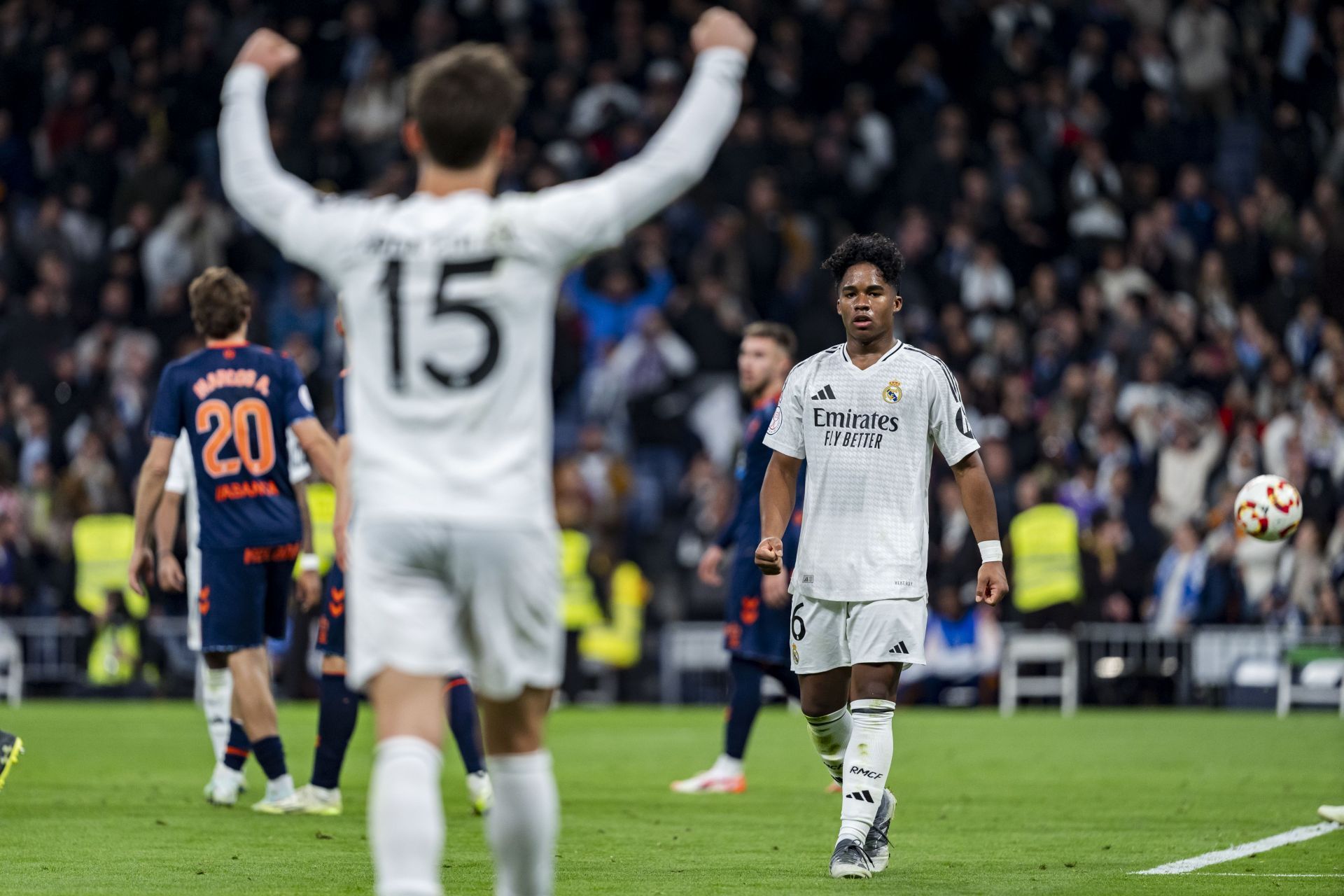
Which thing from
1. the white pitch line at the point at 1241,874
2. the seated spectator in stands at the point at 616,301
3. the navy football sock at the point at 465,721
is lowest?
the white pitch line at the point at 1241,874

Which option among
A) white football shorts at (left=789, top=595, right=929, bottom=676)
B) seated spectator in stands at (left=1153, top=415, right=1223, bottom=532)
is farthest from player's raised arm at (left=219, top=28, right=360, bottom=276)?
seated spectator in stands at (left=1153, top=415, right=1223, bottom=532)

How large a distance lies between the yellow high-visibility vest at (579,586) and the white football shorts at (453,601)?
16.3 metres

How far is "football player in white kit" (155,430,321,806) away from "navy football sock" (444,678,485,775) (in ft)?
3.06

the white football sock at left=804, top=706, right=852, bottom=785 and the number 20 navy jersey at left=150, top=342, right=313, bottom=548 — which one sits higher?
the number 20 navy jersey at left=150, top=342, right=313, bottom=548

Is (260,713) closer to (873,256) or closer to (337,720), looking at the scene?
(337,720)

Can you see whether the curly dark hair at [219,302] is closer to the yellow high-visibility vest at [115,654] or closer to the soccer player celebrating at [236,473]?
the soccer player celebrating at [236,473]

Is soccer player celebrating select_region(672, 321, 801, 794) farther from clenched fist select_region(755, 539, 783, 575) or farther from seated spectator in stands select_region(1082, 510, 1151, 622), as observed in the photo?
seated spectator in stands select_region(1082, 510, 1151, 622)

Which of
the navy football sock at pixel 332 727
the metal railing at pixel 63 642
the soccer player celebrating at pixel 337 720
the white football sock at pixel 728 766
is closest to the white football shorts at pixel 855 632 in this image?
the soccer player celebrating at pixel 337 720

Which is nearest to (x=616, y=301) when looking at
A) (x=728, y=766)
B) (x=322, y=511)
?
(x=322, y=511)

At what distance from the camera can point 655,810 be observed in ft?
35.0

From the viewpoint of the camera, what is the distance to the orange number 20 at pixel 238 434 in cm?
998

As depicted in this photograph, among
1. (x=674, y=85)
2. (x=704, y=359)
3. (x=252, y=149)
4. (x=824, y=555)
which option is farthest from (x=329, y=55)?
(x=252, y=149)

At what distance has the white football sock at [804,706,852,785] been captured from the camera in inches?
328

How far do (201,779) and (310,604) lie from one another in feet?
9.15
